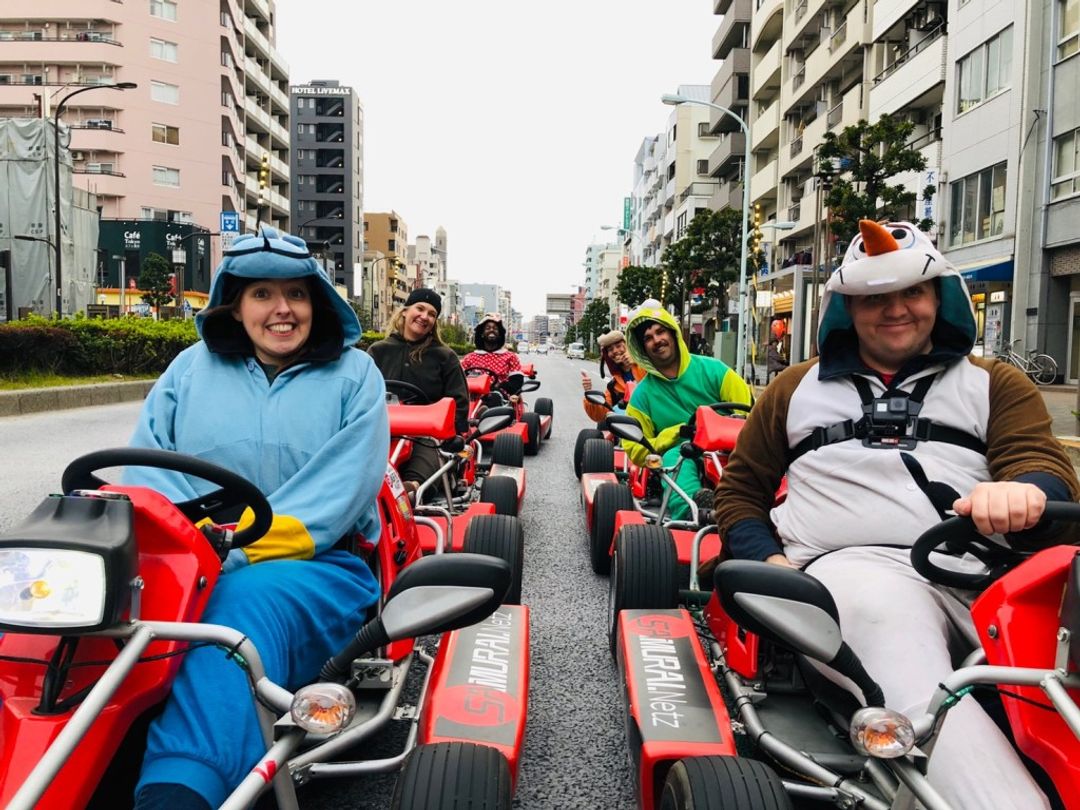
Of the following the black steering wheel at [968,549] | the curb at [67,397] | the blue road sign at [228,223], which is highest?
the blue road sign at [228,223]

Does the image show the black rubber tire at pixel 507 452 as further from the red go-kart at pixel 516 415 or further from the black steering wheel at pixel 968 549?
the black steering wheel at pixel 968 549

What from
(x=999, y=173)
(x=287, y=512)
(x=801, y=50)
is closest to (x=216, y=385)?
(x=287, y=512)

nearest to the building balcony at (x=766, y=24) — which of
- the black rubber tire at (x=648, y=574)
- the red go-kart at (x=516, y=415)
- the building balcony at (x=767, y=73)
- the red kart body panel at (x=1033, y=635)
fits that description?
the building balcony at (x=767, y=73)

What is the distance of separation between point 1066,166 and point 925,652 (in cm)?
2151

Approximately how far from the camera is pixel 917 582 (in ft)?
6.66

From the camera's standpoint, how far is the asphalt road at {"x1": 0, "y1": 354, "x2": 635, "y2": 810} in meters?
2.60

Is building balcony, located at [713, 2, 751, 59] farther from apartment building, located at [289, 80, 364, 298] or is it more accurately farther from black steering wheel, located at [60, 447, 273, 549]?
black steering wheel, located at [60, 447, 273, 549]

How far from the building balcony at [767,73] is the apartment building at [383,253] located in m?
57.9

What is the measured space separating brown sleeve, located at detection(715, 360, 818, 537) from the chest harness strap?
0.59 feet

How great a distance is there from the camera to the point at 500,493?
5.55 metres

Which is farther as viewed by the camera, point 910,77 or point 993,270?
point 910,77

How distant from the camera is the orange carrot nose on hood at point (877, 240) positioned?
226 cm

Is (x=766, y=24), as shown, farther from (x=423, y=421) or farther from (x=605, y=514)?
(x=423, y=421)

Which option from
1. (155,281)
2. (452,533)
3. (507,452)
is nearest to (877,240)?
(452,533)
